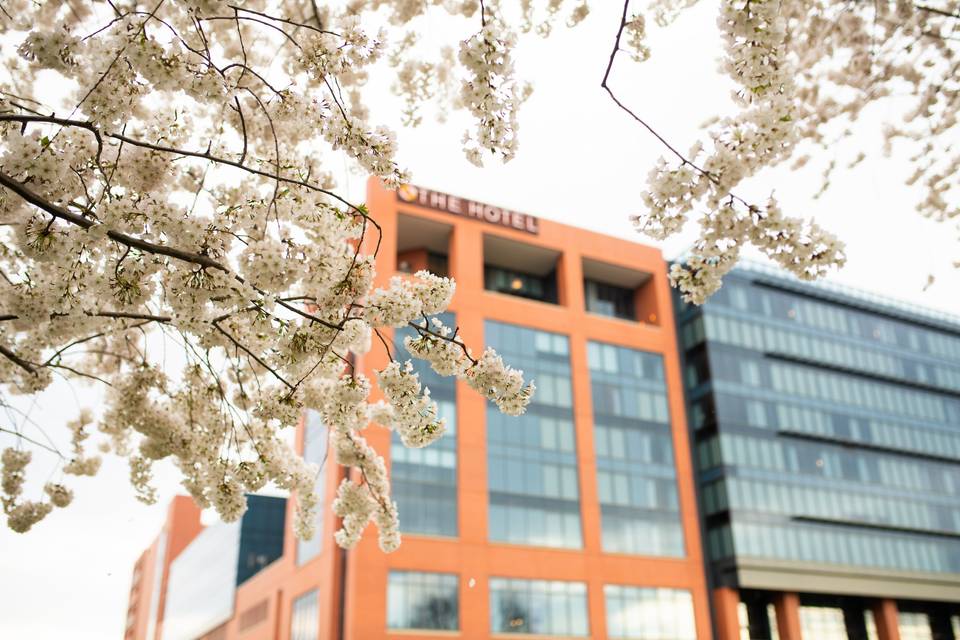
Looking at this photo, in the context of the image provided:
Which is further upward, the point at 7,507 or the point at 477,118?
the point at 477,118

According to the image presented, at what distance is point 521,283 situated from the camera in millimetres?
52844

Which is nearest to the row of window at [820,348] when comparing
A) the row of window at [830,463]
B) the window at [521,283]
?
the row of window at [830,463]

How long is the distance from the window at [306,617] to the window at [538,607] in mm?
9081

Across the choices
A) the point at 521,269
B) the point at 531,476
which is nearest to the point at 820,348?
the point at 521,269

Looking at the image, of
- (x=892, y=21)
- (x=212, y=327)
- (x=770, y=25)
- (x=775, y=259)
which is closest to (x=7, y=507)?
(x=212, y=327)

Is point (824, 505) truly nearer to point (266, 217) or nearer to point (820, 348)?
point (820, 348)

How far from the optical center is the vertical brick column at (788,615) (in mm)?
46312

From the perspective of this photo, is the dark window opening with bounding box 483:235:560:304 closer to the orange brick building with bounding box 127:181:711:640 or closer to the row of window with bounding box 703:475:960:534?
the orange brick building with bounding box 127:181:711:640

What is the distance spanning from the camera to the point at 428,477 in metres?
40.7

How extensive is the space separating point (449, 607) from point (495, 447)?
8.63 meters

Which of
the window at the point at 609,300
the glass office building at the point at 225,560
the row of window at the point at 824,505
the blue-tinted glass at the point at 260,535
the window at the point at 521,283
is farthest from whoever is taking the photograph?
the glass office building at the point at 225,560

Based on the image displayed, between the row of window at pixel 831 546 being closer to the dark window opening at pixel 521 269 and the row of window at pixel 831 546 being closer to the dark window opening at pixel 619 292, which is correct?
the dark window opening at pixel 619 292

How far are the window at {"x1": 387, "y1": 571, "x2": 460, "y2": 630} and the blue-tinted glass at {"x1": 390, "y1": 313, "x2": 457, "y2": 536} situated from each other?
7.25 ft

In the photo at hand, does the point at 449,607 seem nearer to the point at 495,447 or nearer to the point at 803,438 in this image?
the point at 495,447
